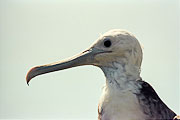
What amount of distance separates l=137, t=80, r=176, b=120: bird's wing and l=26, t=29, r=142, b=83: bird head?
171mm

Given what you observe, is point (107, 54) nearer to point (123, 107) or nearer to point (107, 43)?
point (107, 43)

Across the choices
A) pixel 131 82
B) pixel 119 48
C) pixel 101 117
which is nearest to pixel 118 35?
→ pixel 119 48

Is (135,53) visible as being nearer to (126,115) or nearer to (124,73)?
(124,73)

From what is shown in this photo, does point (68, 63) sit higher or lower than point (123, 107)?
higher

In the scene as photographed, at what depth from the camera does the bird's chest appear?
3.90m

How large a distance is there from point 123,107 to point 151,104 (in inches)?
7.6

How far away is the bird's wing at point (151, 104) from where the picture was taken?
3.90 meters

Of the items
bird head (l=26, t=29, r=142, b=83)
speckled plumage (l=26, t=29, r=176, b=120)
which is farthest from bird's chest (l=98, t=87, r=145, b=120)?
bird head (l=26, t=29, r=142, b=83)

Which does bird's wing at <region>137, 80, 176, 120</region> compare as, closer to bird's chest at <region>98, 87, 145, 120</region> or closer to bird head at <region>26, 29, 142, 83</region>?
bird's chest at <region>98, 87, 145, 120</region>

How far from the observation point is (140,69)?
4.03 meters

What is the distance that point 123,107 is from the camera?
391 cm

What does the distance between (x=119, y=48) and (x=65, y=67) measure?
42 cm

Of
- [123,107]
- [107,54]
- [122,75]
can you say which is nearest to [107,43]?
[107,54]

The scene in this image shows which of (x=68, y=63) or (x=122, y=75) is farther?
(x=68, y=63)
